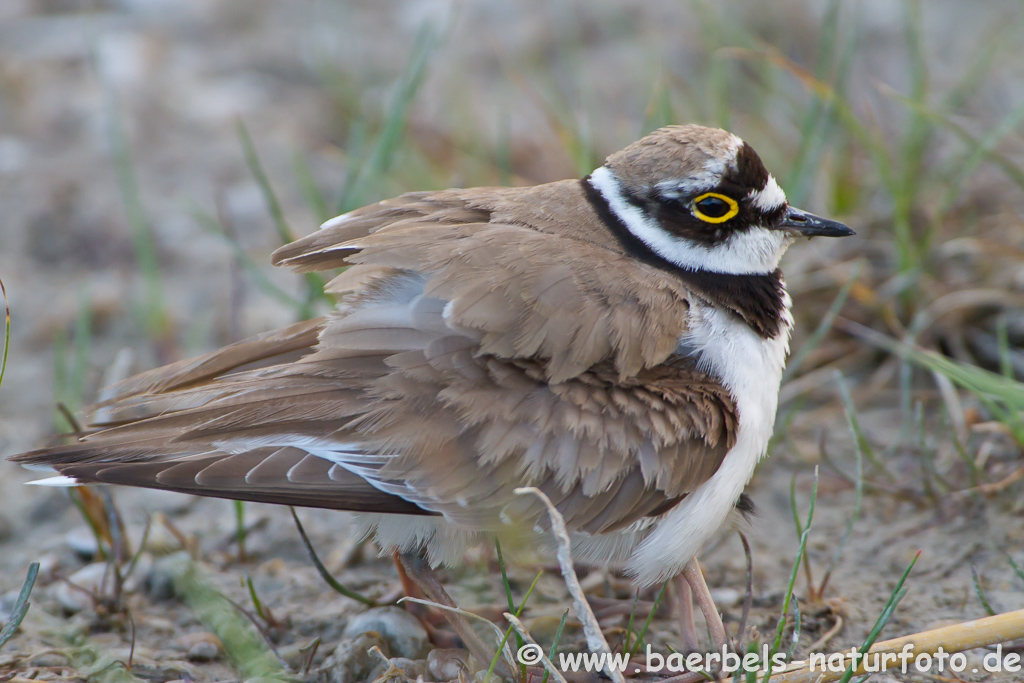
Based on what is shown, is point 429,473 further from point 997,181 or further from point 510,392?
point 997,181

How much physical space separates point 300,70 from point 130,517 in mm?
3910

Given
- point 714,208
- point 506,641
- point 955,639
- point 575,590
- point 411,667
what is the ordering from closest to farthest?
1. point 575,590
2. point 506,641
3. point 955,639
4. point 411,667
5. point 714,208

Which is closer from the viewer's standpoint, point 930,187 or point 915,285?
point 915,285

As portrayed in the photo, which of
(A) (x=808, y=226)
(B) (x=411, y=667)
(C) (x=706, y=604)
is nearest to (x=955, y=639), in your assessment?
(C) (x=706, y=604)

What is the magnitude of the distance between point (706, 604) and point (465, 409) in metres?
0.94

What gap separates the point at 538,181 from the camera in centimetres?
511

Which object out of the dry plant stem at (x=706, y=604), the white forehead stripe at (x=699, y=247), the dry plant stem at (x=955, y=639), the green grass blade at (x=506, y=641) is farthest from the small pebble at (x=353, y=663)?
the white forehead stripe at (x=699, y=247)

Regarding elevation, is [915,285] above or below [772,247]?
below

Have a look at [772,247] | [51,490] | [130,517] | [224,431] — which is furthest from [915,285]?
[51,490]

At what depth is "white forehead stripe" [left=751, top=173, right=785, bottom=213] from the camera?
3.18 meters

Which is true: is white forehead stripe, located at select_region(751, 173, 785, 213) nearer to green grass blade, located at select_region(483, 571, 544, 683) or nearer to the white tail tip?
green grass blade, located at select_region(483, 571, 544, 683)

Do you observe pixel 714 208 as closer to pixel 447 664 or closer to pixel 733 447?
pixel 733 447

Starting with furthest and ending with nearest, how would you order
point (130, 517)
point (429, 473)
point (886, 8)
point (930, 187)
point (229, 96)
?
point (886, 8)
point (229, 96)
point (930, 187)
point (130, 517)
point (429, 473)

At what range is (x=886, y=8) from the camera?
7016mm
